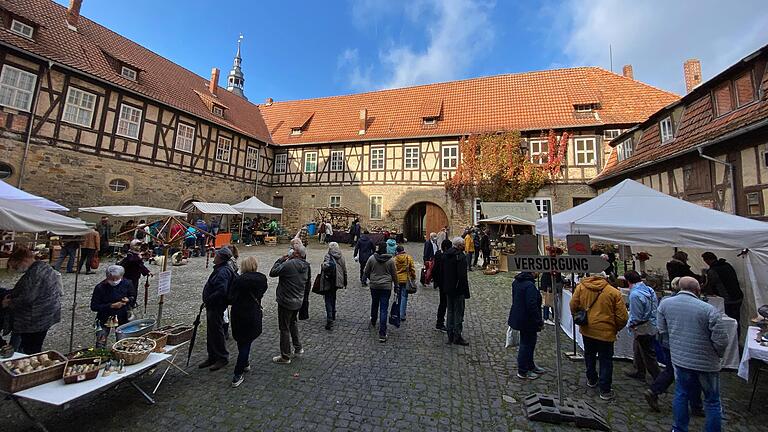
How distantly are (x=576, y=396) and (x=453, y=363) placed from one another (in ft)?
4.96

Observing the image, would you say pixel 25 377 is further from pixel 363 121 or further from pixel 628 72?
pixel 628 72

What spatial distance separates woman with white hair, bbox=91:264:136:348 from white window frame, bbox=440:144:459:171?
57.7ft

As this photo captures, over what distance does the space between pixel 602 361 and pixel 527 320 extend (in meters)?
0.91

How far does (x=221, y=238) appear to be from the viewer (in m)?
14.8

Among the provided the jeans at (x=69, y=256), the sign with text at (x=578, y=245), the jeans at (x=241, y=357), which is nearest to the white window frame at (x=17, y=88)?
the jeans at (x=69, y=256)

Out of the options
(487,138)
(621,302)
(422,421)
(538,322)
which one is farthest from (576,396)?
(487,138)

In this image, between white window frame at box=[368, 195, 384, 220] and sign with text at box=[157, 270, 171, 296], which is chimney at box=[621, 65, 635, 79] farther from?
sign with text at box=[157, 270, 171, 296]

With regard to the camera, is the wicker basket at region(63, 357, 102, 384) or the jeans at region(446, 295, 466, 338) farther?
the jeans at region(446, 295, 466, 338)

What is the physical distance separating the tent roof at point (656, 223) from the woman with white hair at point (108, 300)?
7120 millimetres

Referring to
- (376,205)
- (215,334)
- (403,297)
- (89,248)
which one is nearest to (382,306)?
(403,297)

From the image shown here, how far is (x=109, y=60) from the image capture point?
49.2 feet

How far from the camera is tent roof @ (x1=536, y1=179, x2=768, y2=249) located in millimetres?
4434

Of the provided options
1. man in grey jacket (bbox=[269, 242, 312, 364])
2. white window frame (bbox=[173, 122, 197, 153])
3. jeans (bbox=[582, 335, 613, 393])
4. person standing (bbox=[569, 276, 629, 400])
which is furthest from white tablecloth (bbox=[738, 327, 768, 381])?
white window frame (bbox=[173, 122, 197, 153])

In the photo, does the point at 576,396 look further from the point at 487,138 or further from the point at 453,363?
the point at 487,138
